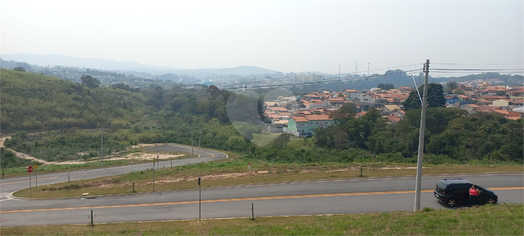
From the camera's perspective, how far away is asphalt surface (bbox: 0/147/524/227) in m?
11.7

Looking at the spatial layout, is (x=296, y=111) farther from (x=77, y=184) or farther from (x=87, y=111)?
(x=87, y=111)

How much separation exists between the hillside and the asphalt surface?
36680 millimetres

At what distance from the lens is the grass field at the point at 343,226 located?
24.7ft

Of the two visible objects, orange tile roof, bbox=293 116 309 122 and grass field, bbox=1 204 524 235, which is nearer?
grass field, bbox=1 204 524 235

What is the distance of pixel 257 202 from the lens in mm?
12797

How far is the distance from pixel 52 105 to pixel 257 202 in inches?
1990

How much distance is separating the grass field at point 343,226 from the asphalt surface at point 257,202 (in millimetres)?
901

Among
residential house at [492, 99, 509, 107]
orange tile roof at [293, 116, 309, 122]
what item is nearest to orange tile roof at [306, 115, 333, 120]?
orange tile roof at [293, 116, 309, 122]

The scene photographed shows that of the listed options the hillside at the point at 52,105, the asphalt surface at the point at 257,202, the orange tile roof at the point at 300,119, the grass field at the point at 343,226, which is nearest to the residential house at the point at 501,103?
the orange tile roof at the point at 300,119

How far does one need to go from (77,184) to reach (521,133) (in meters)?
30.6

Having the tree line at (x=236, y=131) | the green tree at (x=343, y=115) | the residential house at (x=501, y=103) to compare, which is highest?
the residential house at (x=501, y=103)

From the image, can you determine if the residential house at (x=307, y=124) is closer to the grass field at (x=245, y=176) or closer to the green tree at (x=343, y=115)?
the green tree at (x=343, y=115)

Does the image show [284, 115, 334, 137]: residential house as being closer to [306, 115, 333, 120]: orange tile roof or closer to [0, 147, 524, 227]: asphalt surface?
[306, 115, 333, 120]: orange tile roof

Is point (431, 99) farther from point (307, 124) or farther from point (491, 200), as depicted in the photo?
point (491, 200)
